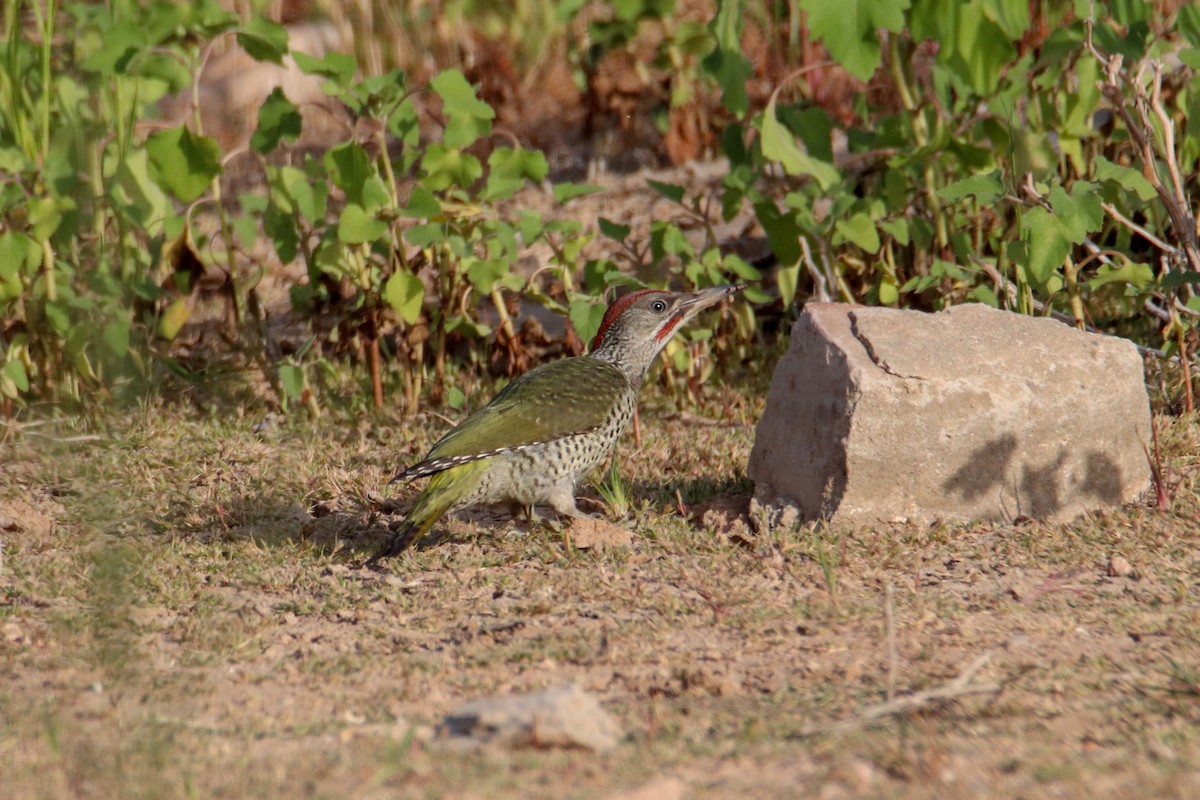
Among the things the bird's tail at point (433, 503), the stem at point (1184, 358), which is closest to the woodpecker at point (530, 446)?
the bird's tail at point (433, 503)

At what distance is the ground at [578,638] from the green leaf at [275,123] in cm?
129

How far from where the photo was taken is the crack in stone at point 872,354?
4.84 meters

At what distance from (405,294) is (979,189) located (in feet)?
7.96

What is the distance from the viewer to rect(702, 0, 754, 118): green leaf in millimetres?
5930

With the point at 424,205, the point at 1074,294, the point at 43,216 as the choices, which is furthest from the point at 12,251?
the point at 1074,294

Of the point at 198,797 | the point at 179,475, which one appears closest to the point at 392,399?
the point at 179,475

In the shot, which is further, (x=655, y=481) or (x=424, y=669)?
(x=655, y=481)

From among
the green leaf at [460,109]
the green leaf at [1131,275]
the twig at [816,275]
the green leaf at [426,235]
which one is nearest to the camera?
the green leaf at [1131,275]

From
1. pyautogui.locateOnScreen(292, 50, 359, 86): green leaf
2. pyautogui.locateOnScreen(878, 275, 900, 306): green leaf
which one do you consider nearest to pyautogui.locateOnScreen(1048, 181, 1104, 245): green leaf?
pyautogui.locateOnScreen(878, 275, 900, 306): green leaf

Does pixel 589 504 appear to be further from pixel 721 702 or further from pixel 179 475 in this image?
pixel 721 702

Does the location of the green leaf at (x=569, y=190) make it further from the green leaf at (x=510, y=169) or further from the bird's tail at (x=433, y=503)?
the bird's tail at (x=433, y=503)

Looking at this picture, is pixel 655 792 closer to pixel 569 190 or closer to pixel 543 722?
pixel 543 722

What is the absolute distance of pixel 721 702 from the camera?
3.75m

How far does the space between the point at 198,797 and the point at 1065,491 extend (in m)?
3.17
